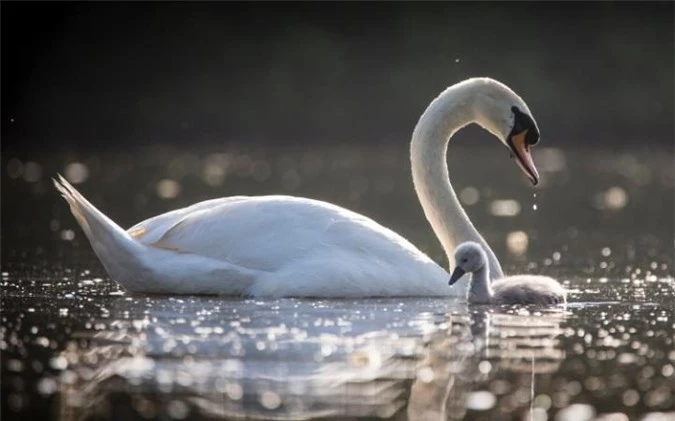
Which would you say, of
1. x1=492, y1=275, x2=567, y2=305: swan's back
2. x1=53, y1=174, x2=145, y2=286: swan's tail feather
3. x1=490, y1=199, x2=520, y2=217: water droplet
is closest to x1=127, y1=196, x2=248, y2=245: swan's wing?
x1=53, y1=174, x2=145, y2=286: swan's tail feather

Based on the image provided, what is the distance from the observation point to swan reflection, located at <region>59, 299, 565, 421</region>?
7.82 meters

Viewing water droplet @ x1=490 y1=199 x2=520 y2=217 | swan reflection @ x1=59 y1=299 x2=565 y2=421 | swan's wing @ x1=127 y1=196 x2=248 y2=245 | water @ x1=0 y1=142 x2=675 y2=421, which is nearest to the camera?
swan reflection @ x1=59 y1=299 x2=565 y2=421

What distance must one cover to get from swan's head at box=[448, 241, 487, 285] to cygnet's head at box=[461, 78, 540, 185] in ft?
3.81

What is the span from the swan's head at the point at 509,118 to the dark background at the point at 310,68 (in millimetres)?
20278

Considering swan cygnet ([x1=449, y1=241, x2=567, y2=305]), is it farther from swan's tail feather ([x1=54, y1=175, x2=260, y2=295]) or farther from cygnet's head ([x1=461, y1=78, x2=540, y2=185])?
swan's tail feather ([x1=54, y1=175, x2=260, y2=295])

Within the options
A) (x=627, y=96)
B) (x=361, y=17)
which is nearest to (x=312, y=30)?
(x=361, y=17)

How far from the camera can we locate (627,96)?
38000 millimetres

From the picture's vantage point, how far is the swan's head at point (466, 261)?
11.3m

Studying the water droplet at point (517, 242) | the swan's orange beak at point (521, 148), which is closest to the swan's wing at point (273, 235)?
the swan's orange beak at point (521, 148)

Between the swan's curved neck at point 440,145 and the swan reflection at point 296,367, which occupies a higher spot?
the swan's curved neck at point 440,145

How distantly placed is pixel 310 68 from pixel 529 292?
29.9m

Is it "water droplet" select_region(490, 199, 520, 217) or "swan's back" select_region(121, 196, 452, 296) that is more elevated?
"water droplet" select_region(490, 199, 520, 217)

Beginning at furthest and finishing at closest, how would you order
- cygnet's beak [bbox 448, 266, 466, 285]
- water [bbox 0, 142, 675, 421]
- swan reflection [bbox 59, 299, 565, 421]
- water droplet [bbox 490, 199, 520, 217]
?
water droplet [bbox 490, 199, 520, 217]
cygnet's beak [bbox 448, 266, 466, 285]
water [bbox 0, 142, 675, 421]
swan reflection [bbox 59, 299, 565, 421]

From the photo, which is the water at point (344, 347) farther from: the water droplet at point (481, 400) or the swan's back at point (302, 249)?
the swan's back at point (302, 249)
